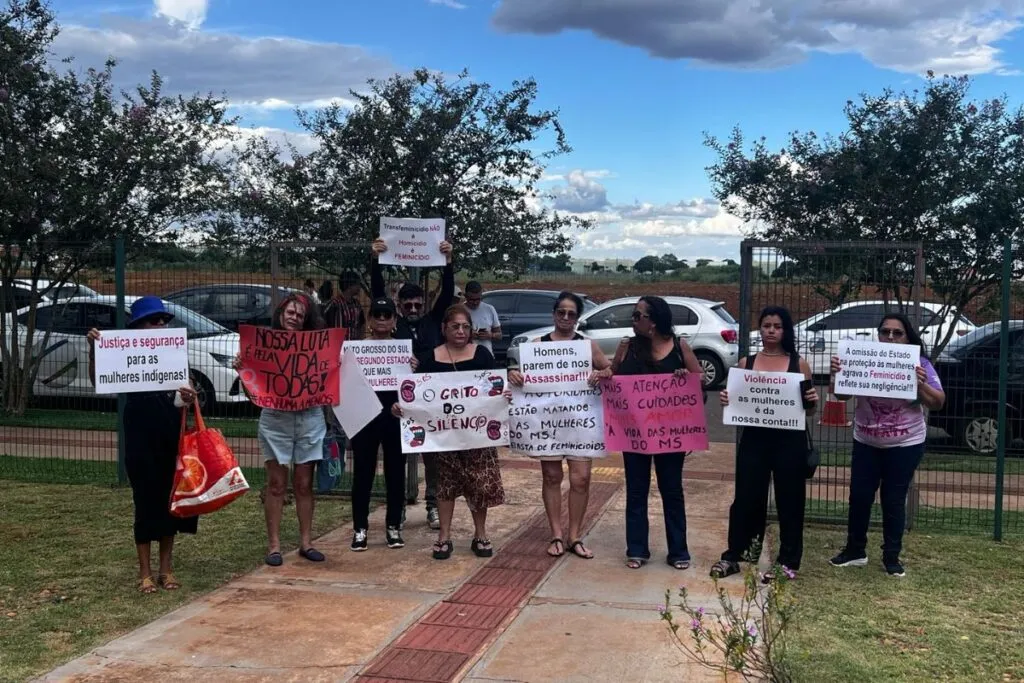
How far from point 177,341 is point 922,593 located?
4.85m

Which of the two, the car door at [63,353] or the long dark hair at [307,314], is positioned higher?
the long dark hair at [307,314]

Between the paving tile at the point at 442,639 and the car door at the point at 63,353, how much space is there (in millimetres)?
5425

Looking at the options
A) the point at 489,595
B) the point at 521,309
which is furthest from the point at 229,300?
the point at 521,309

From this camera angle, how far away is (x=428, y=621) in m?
5.51

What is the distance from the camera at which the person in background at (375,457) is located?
6.98 metres

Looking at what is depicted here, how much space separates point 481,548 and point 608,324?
11098 millimetres

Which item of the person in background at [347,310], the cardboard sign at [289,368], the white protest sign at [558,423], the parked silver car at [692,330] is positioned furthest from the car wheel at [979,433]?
the parked silver car at [692,330]

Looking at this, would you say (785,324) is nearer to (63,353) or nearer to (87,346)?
(87,346)

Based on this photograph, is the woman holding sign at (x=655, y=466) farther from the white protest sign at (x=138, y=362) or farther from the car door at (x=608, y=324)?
the car door at (x=608, y=324)

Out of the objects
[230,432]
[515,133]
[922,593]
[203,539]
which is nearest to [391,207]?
[515,133]

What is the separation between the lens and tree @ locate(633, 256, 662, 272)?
42.2 m

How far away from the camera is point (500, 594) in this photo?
6008 mm

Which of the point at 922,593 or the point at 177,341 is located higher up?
the point at 177,341

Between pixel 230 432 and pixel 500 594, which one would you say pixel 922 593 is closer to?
pixel 500 594
